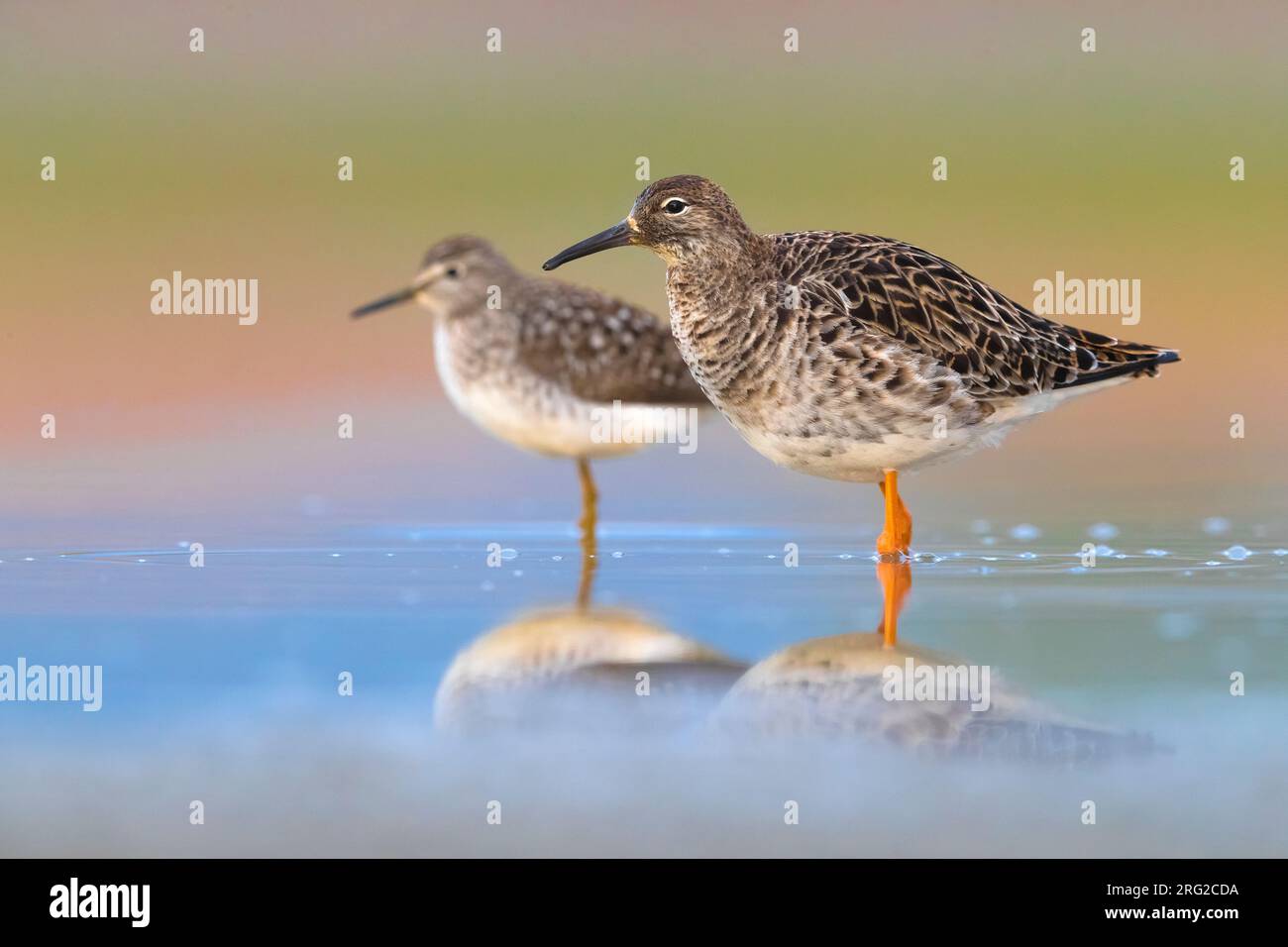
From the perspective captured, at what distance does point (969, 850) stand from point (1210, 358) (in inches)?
570

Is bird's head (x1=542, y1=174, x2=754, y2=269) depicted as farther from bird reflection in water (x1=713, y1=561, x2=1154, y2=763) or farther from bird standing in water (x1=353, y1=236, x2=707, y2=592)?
bird reflection in water (x1=713, y1=561, x2=1154, y2=763)

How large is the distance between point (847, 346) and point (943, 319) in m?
0.76

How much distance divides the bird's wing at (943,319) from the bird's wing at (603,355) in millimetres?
2500

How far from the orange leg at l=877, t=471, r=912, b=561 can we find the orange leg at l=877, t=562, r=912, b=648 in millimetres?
131

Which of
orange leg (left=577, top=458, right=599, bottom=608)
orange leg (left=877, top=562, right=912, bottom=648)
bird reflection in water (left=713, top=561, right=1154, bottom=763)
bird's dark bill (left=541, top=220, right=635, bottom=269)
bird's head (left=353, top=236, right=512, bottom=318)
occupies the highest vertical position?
bird's head (left=353, top=236, right=512, bottom=318)

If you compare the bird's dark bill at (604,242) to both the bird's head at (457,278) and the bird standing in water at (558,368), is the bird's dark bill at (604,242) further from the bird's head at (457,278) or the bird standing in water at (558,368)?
the bird's head at (457,278)

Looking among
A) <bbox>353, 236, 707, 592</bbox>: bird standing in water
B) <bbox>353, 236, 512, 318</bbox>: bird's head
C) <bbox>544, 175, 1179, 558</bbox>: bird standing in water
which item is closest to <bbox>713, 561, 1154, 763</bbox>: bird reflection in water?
<bbox>544, 175, 1179, 558</bbox>: bird standing in water

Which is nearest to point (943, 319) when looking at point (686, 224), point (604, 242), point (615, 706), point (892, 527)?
point (892, 527)

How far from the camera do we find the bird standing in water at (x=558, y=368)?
41.3 feet

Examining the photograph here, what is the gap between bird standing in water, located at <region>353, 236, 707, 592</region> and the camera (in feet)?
41.3

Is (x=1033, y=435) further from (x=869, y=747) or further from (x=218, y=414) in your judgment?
(x=869, y=747)

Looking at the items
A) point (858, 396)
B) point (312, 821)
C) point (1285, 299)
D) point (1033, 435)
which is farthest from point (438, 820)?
point (1285, 299)

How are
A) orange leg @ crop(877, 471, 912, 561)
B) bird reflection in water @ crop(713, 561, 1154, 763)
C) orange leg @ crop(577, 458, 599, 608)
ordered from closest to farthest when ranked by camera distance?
bird reflection in water @ crop(713, 561, 1154, 763)
orange leg @ crop(577, 458, 599, 608)
orange leg @ crop(877, 471, 912, 561)

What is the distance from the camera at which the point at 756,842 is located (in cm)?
563
